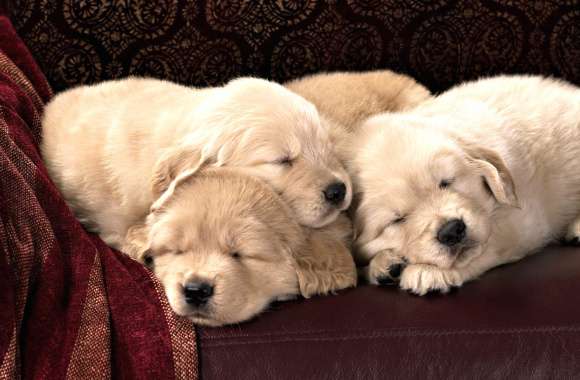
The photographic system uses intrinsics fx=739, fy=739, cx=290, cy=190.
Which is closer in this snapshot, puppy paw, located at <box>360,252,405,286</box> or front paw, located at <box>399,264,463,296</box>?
front paw, located at <box>399,264,463,296</box>

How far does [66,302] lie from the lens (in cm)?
180

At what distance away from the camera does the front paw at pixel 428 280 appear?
1911 mm

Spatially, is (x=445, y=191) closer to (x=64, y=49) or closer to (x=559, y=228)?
(x=559, y=228)

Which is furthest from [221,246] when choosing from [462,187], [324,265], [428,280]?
[462,187]

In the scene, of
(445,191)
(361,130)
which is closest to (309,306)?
(445,191)

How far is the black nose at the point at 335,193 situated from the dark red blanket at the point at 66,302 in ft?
1.71

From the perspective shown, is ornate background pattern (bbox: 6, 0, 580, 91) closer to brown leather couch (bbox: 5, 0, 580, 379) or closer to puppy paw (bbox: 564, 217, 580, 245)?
brown leather couch (bbox: 5, 0, 580, 379)

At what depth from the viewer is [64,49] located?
2.72 metres

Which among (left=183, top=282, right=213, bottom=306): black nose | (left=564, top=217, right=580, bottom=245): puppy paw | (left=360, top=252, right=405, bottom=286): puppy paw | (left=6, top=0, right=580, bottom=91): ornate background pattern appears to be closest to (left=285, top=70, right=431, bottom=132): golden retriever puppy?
(left=6, top=0, right=580, bottom=91): ornate background pattern

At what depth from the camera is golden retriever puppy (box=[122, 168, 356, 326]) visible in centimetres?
181

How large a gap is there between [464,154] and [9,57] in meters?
1.56

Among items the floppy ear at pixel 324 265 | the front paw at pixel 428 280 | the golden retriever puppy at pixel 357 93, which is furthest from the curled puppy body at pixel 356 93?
the front paw at pixel 428 280

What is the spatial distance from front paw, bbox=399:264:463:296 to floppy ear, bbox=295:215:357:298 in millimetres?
144

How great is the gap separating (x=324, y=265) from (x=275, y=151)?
0.35 meters
